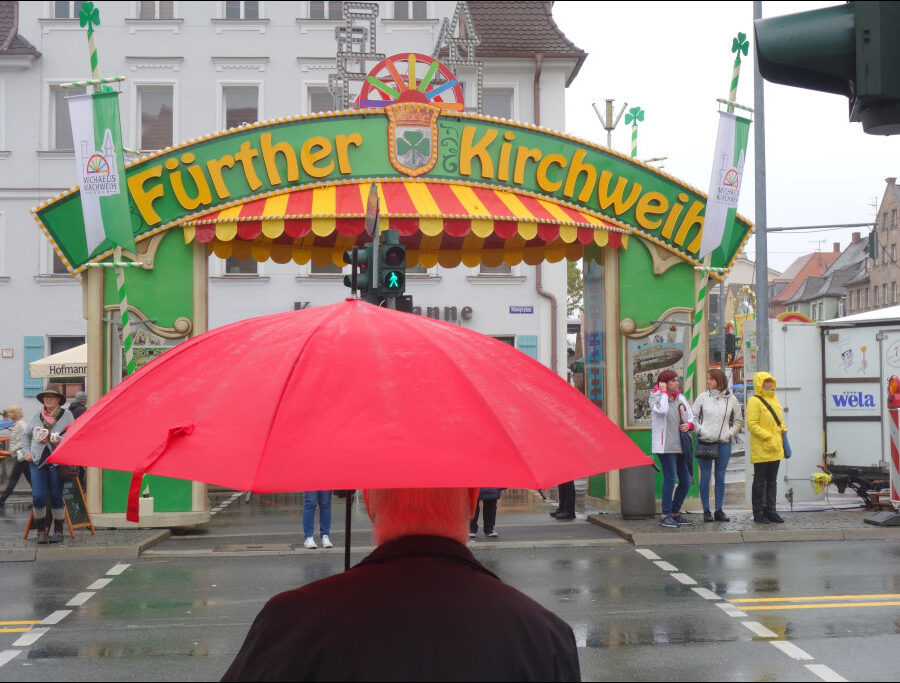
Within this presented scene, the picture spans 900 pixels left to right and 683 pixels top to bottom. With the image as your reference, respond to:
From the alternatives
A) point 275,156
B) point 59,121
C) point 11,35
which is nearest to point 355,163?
point 275,156

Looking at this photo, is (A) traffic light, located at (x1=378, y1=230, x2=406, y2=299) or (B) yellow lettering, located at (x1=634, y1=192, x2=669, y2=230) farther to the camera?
(B) yellow lettering, located at (x1=634, y1=192, x2=669, y2=230)

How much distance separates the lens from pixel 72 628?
888cm

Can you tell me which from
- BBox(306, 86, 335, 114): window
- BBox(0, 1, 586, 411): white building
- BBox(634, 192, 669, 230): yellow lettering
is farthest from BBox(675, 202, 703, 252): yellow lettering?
BBox(306, 86, 335, 114): window

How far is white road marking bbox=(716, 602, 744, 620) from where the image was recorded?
9141 millimetres

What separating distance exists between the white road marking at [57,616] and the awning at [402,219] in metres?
6.45

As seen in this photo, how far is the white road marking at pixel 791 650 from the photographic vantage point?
764 cm

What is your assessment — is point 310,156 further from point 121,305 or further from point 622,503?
point 622,503

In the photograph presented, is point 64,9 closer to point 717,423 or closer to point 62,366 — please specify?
point 62,366

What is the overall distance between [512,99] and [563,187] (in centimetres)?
1636

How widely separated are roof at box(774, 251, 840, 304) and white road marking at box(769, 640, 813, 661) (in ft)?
386

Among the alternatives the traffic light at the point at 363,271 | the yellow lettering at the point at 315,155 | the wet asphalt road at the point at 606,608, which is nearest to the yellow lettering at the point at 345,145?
the yellow lettering at the point at 315,155

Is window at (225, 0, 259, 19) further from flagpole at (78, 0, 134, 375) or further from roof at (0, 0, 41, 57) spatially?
flagpole at (78, 0, 134, 375)

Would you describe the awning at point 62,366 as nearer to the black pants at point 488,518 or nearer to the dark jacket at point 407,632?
the black pants at point 488,518

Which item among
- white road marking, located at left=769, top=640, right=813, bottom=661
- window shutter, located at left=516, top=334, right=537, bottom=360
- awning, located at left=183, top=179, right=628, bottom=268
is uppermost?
awning, located at left=183, top=179, right=628, bottom=268
